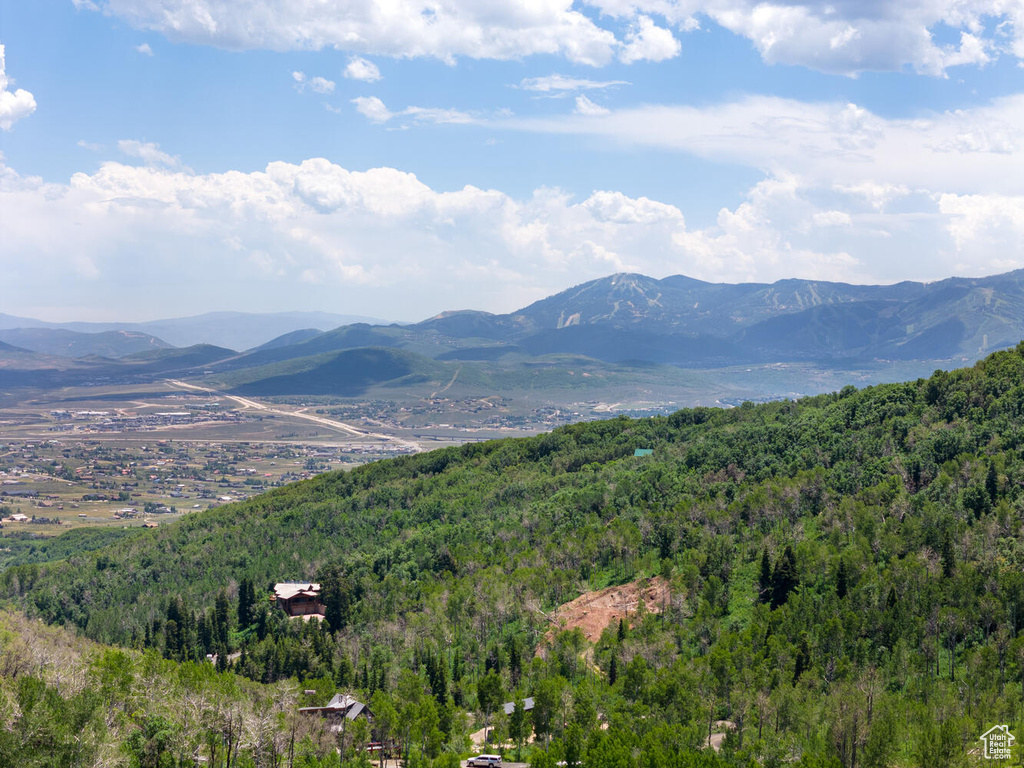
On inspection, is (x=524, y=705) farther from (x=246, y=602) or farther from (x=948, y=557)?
(x=246, y=602)

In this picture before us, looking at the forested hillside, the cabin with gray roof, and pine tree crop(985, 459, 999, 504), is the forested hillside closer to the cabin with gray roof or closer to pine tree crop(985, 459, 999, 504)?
pine tree crop(985, 459, 999, 504)

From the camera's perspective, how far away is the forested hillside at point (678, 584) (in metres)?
58.3

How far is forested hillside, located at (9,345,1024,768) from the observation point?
58281 mm

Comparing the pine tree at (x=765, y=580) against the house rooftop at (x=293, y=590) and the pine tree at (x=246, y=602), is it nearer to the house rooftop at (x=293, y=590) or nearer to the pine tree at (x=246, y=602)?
the house rooftop at (x=293, y=590)

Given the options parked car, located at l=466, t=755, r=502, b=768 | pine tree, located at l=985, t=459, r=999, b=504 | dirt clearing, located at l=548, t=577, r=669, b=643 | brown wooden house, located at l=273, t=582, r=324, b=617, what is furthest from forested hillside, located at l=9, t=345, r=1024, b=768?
parked car, located at l=466, t=755, r=502, b=768

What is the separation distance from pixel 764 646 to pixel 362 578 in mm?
48910

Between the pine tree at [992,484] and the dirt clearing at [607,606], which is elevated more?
the pine tree at [992,484]

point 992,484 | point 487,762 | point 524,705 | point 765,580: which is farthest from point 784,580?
point 487,762

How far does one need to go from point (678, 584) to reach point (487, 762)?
30349mm

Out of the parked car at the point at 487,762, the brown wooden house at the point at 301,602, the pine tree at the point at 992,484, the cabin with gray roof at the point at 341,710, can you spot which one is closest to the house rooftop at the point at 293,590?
the brown wooden house at the point at 301,602

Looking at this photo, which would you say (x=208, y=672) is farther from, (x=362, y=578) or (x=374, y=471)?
(x=374, y=471)

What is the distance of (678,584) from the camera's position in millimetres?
80562

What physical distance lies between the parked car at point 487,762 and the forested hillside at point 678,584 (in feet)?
9.79

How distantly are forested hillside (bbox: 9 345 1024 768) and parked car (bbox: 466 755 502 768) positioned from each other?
9.79 ft
